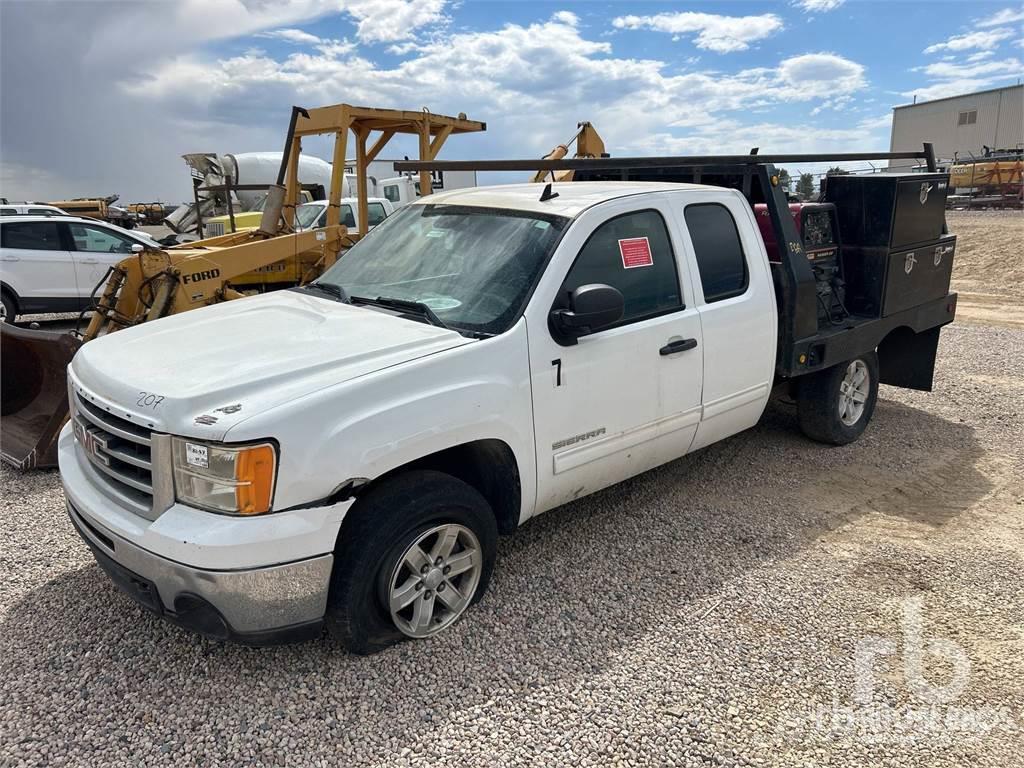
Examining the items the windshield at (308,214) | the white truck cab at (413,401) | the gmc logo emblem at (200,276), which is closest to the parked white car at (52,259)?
the windshield at (308,214)

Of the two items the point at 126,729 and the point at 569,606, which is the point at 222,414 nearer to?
the point at 126,729

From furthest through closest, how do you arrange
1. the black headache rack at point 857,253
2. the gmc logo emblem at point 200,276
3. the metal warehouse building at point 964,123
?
the metal warehouse building at point 964,123
the gmc logo emblem at point 200,276
the black headache rack at point 857,253

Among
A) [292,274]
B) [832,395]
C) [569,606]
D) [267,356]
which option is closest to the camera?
[267,356]

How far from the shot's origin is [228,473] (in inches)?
103

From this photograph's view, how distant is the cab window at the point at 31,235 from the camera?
10.9 metres

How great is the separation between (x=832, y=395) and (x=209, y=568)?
451cm

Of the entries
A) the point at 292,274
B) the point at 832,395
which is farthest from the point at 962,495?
the point at 292,274

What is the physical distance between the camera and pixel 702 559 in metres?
4.03

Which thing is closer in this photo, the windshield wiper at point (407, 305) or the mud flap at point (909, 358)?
the windshield wiper at point (407, 305)

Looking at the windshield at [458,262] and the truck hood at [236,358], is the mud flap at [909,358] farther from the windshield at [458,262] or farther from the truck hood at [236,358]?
the truck hood at [236,358]

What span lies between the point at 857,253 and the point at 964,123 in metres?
60.0

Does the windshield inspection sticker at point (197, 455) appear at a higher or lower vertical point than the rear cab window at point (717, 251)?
lower

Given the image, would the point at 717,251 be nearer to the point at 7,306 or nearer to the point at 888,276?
the point at 888,276

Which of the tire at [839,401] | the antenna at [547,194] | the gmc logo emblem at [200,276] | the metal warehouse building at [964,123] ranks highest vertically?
the metal warehouse building at [964,123]
